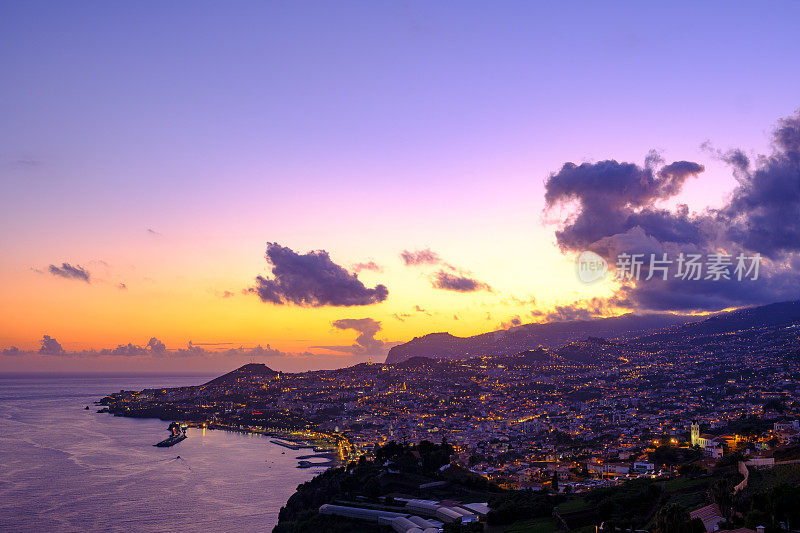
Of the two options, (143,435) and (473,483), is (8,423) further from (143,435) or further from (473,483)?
(473,483)

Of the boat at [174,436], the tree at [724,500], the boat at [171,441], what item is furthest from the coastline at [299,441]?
the tree at [724,500]

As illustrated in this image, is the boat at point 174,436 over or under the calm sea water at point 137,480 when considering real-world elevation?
under

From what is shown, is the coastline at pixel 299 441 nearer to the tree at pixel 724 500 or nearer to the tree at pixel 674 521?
the tree at pixel 724 500

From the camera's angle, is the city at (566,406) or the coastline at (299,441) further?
the coastline at (299,441)

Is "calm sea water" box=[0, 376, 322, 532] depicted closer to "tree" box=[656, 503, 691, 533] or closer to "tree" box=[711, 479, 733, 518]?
"tree" box=[711, 479, 733, 518]

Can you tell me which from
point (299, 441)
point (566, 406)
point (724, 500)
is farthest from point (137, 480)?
point (566, 406)

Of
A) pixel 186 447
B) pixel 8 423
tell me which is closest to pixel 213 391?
pixel 8 423

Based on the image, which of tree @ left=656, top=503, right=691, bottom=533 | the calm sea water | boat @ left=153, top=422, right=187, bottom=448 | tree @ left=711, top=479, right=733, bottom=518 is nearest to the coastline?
the calm sea water

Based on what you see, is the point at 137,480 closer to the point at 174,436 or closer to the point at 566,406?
the point at 174,436
